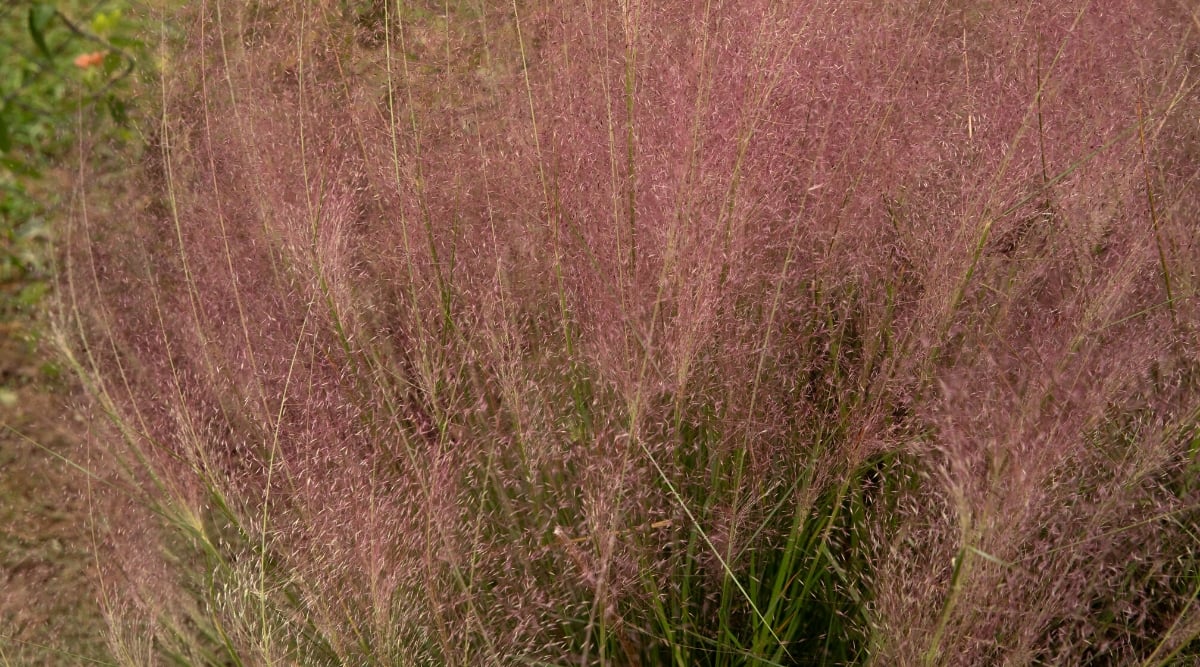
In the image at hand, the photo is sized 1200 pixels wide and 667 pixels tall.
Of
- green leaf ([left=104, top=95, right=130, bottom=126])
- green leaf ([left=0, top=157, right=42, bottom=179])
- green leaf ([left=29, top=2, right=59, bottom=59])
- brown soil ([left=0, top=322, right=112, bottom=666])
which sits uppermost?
green leaf ([left=29, top=2, right=59, bottom=59])

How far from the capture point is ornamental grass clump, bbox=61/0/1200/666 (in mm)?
1317

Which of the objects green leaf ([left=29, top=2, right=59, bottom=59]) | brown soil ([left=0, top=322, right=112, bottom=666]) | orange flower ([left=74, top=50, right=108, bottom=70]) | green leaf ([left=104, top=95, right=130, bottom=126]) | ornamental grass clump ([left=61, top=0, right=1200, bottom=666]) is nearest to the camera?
ornamental grass clump ([left=61, top=0, right=1200, bottom=666])

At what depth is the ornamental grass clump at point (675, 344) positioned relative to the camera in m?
1.32

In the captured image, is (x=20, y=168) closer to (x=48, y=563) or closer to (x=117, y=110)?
(x=117, y=110)

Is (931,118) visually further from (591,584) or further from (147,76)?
(147,76)

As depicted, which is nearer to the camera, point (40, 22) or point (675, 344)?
point (675, 344)

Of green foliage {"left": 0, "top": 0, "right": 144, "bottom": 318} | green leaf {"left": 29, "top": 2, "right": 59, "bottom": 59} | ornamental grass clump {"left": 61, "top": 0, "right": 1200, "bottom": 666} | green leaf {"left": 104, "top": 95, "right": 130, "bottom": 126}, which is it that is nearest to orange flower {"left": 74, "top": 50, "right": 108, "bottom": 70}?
green foliage {"left": 0, "top": 0, "right": 144, "bottom": 318}

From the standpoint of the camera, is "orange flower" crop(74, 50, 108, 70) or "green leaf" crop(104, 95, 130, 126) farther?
"orange flower" crop(74, 50, 108, 70)

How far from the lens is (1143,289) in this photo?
1.51 m

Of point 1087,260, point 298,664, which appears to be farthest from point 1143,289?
point 298,664

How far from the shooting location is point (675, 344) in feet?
4.30

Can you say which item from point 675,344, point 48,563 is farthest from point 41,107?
point 675,344

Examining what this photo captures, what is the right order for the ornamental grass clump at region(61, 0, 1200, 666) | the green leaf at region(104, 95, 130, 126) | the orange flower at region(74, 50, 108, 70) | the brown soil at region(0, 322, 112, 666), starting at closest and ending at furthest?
the ornamental grass clump at region(61, 0, 1200, 666) → the brown soil at region(0, 322, 112, 666) → the green leaf at region(104, 95, 130, 126) → the orange flower at region(74, 50, 108, 70)

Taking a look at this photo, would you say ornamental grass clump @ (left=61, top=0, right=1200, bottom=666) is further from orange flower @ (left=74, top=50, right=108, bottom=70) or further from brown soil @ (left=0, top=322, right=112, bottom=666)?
orange flower @ (left=74, top=50, right=108, bottom=70)
